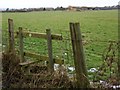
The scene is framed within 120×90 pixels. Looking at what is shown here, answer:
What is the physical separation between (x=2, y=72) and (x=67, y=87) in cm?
164

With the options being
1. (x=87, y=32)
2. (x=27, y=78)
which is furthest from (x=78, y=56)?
(x=87, y=32)

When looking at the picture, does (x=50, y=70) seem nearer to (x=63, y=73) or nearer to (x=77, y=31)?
(x=63, y=73)

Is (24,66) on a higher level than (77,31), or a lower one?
lower

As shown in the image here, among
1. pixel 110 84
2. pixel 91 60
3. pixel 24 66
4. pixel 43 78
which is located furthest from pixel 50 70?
pixel 91 60

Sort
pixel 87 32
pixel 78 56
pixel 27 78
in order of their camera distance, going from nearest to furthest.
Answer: pixel 78 56 → pixel 27 78 → pixel 87 32

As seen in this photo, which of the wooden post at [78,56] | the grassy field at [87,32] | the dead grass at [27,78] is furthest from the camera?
the grassy field at [87,32]

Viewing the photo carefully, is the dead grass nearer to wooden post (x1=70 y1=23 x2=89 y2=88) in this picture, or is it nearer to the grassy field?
wooden post (x1=70 y1=23 x2=89 y2=88)

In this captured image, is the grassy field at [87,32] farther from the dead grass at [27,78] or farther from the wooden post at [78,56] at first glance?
the dead grass at [27,78]

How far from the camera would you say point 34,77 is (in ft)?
21.0

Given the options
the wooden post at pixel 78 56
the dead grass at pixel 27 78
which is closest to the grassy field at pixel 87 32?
the wooden post at pixel 78 56

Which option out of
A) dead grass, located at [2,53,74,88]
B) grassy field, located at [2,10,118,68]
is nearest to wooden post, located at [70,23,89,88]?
dead grass, located at [2,53,74,88]

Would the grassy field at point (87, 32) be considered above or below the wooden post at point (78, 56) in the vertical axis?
below

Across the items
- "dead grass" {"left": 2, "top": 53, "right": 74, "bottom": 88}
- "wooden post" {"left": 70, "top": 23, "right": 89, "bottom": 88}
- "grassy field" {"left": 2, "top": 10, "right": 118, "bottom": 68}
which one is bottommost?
"grassy field" {"left": 2, "top": 10, "right": 118, "bottom": 68}

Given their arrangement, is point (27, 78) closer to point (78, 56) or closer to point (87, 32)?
point (78, 56)
